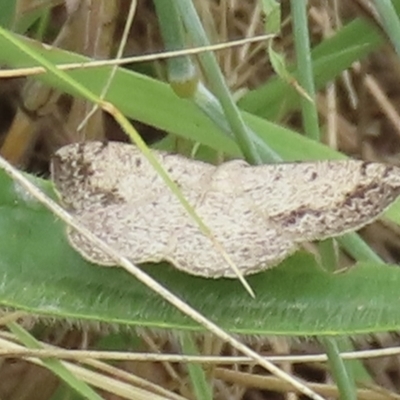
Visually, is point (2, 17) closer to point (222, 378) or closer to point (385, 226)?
point (222, 378)

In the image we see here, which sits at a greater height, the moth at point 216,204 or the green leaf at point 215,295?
the moth at point 216,204

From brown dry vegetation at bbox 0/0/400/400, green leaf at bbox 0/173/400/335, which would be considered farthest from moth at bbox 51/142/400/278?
brown dry vegetation at bbox 0/0/400/400

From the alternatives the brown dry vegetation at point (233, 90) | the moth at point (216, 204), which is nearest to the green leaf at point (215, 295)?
the moth at point (216, 204)

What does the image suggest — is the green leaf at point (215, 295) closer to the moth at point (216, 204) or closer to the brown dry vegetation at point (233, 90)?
the moth at point (216, 204)

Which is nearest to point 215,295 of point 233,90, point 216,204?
point 216,204

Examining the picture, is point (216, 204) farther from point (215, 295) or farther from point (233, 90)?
point (233, 90)

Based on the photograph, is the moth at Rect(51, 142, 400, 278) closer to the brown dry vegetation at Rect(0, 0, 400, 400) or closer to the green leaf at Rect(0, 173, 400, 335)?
the green leaf at Rect(0, 173, 400, 335)

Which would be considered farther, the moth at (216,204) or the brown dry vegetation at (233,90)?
the brown dry vegetation at (233,90)

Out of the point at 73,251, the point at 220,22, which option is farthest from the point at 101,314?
the point at 220,22
